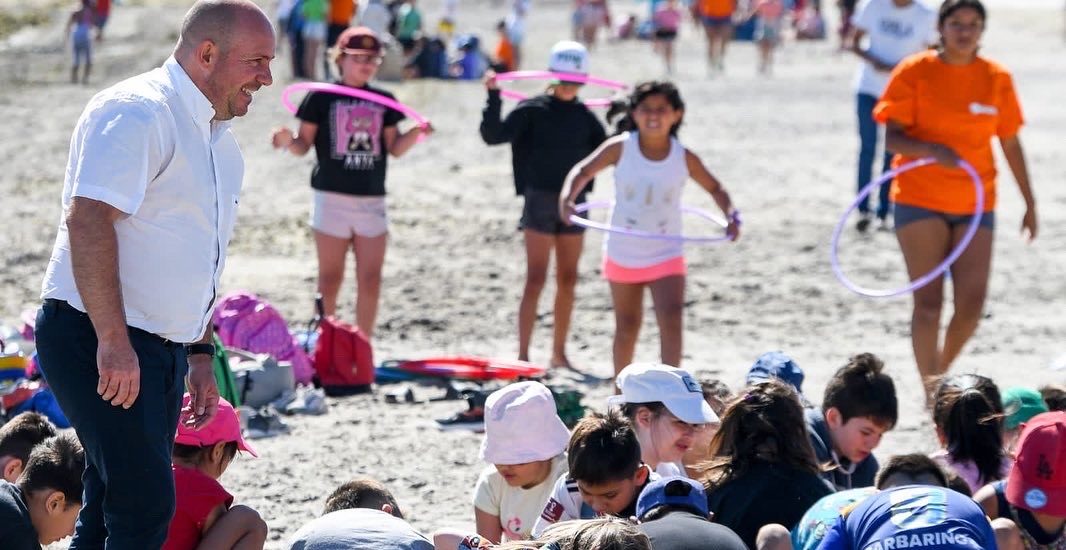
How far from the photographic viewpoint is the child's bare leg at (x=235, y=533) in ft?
14.7

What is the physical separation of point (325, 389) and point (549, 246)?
165 cm

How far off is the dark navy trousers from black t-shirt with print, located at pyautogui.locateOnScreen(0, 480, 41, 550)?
50 cm

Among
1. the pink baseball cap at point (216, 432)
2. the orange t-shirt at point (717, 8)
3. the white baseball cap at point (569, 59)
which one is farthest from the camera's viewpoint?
the orange t-shirt at point (717, 8)

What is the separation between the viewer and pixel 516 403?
513 centimetres

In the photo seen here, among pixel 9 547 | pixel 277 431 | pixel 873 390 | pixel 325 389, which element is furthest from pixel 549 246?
pixel 9 547

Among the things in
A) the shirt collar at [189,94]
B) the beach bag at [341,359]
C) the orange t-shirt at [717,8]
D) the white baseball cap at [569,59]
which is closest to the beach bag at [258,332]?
the beach bag at [341,359]

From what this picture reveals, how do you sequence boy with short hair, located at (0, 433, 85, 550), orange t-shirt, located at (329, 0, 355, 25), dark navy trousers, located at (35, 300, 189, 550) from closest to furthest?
dark navy trousers, located at (35, 300, 189, 550) → boy with short hair, located at (0, 433, 85, 550) → orange t-shirt, located at (329, 0, 355, 25)

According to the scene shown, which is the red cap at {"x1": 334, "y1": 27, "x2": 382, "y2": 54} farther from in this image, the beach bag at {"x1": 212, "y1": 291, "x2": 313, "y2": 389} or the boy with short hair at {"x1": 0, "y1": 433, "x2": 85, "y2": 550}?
the boy with short hair at {"x1": 0, "y1": 433, "x2": 85, "y2": 550}

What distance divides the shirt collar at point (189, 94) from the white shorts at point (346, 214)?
4.72 m

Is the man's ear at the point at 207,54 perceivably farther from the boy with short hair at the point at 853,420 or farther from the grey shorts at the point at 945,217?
the grey shorts at the point at 945,217

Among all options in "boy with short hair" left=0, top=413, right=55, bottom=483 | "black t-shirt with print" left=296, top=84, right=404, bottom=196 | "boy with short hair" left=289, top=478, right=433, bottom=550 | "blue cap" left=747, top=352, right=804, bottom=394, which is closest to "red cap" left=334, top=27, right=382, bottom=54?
"black t-shirt with print" left=296, top=84, right=404, bottom=196

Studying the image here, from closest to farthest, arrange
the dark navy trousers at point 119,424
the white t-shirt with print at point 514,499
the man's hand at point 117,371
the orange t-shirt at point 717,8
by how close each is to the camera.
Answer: the man's hand at point 117,371 → the dark navy trousers at point 119,424 → the white t-shirt with print at point 514,499 → the orange t-shirt at point 717,8

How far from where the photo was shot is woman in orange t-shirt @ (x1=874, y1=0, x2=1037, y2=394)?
761cm

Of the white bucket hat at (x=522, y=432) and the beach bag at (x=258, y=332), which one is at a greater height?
the white bucket hat at (x=522, y=432)
